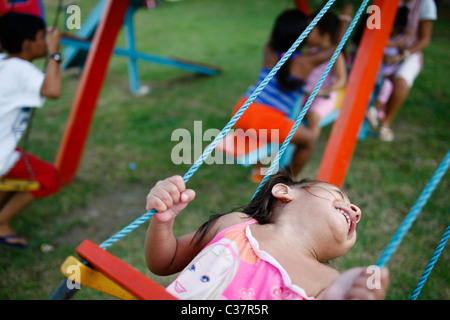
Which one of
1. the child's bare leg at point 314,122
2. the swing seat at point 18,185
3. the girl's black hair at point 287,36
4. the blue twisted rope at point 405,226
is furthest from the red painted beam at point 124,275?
the child's bare leg at point 314,122

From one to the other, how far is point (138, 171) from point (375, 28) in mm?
2151

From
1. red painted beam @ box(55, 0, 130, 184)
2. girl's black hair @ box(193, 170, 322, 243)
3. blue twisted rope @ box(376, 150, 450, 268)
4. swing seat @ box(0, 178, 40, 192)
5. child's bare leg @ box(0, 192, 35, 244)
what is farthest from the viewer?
red painted beam @ box(55, 0, 130, 184)

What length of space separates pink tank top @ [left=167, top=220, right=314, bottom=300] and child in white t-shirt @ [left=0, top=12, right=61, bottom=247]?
65.2 inches

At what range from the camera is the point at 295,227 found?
1.19 m

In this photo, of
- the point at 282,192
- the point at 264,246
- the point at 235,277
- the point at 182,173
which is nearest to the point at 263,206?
the point at 282,192

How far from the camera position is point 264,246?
110 cm

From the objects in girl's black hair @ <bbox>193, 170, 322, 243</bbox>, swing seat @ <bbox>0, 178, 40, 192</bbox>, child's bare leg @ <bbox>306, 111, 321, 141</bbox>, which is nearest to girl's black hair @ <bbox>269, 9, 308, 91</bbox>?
child's bare leg @ <bbox>306, 111, 321, 141</bbox>

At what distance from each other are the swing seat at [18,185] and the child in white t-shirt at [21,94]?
0.07m

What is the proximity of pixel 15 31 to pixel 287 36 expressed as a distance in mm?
1892

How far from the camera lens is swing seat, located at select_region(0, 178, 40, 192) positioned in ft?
6.89

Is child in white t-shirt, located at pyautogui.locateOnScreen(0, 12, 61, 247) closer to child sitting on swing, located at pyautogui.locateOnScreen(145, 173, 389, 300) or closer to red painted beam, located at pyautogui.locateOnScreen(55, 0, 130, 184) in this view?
red painted beam, located at pyautogui.locateOnScreen(55, 0, 130, 184)

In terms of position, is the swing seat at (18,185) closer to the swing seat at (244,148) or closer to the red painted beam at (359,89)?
the swing seat at (244,148)
